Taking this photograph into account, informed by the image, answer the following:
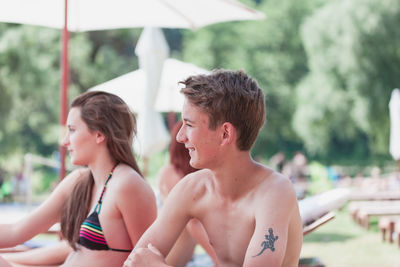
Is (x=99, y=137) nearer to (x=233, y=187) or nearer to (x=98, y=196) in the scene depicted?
(x=98, y=196)

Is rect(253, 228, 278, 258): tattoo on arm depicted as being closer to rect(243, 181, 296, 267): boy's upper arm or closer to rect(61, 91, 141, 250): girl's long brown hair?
rect(243, 181, 296, 267): boy's upper arm

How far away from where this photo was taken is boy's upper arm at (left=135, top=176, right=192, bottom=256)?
225 centimetres

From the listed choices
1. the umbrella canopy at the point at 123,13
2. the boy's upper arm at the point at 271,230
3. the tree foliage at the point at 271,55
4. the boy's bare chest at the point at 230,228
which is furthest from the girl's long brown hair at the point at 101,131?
the tree foliage at the point at 271,55

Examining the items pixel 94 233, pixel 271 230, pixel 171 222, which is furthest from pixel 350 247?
pixel 271 230

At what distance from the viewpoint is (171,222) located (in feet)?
7.43

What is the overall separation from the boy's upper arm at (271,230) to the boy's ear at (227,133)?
256mm

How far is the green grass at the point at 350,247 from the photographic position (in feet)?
22.0

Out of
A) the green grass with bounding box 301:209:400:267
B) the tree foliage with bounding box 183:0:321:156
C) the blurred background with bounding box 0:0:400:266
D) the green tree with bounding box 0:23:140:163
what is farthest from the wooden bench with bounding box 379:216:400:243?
the tree foliage with bounding box 183:0:321:156

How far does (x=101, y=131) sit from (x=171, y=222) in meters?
0.71

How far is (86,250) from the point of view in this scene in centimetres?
265

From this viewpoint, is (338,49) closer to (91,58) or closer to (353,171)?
(353,171)

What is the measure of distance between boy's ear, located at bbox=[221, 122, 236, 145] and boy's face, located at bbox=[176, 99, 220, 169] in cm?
2

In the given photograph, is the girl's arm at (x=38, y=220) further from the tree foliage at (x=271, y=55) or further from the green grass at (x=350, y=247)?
the tree foliage at (x=271, y=55)

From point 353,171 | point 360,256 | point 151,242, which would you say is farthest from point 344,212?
point 353,171
